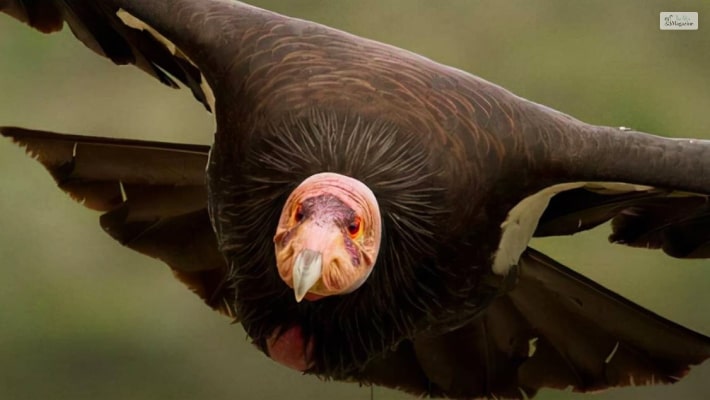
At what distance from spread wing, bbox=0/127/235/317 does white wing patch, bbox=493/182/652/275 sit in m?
0.77

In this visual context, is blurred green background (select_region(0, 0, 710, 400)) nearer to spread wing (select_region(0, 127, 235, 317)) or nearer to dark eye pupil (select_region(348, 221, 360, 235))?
spread wing (select_region(0, 127, 235, 317))

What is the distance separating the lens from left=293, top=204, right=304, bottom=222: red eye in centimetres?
217

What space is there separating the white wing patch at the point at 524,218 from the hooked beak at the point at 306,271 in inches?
27.7

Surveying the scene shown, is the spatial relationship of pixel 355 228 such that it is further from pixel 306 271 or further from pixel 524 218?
pixel 524 218

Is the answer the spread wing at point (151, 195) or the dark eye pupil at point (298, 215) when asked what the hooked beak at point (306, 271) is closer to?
the dark eye pupil at point (298, 215)

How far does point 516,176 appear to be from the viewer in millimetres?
2588

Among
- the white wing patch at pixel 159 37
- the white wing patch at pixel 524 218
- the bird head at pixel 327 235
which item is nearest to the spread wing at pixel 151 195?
the white wing patch at pixel 159 37

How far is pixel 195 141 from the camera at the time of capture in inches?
140

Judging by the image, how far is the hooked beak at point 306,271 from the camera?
2.07 metres

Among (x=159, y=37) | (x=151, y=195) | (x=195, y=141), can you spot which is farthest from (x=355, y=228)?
(x=195, y=141)

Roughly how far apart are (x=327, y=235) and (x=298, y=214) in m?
0.08

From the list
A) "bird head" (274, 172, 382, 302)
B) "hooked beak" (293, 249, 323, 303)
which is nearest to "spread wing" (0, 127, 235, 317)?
"bird head" (274, 172, 382, 302)

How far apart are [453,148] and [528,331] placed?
0.96 m

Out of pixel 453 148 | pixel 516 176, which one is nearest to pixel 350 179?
pixel 453 148
